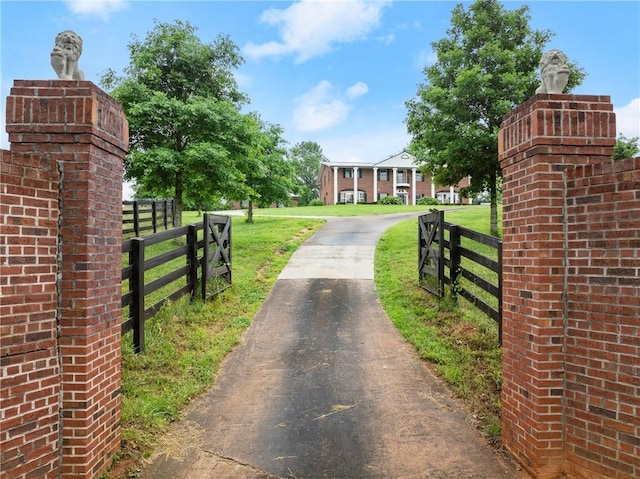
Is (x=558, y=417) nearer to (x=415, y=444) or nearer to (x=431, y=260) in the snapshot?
(x=415, y=444)

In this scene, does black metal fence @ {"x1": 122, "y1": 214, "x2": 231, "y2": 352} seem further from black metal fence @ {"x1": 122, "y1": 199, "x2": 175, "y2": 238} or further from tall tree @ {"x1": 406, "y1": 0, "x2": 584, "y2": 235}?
tall tree @ {"x1": 406, "y1": 0, "x2": 584, "y2": 235}

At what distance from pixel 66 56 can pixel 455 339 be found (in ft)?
17.6

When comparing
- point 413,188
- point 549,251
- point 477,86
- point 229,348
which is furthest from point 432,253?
point 413,188

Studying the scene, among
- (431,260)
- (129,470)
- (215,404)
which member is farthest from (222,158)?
(129,470)

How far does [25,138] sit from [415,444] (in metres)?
3.96

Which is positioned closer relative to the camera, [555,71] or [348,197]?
[555,71]

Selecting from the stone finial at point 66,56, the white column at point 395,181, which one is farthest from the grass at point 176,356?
the white column at point 395,181

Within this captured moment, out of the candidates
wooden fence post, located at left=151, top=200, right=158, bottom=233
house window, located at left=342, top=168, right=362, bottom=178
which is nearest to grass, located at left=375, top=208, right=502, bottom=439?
wooden fence post, located at left=151, top=200, right=158, bottom=233

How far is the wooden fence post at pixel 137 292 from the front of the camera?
A: 4.91 m

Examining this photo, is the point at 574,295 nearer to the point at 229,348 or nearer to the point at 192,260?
the point at 229,348

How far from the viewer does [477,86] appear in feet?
41.1

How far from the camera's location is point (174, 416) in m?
3.92

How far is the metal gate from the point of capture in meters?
7.25

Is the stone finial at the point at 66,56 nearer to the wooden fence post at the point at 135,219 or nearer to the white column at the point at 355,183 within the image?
the wooden fence post at the point at 135,219
